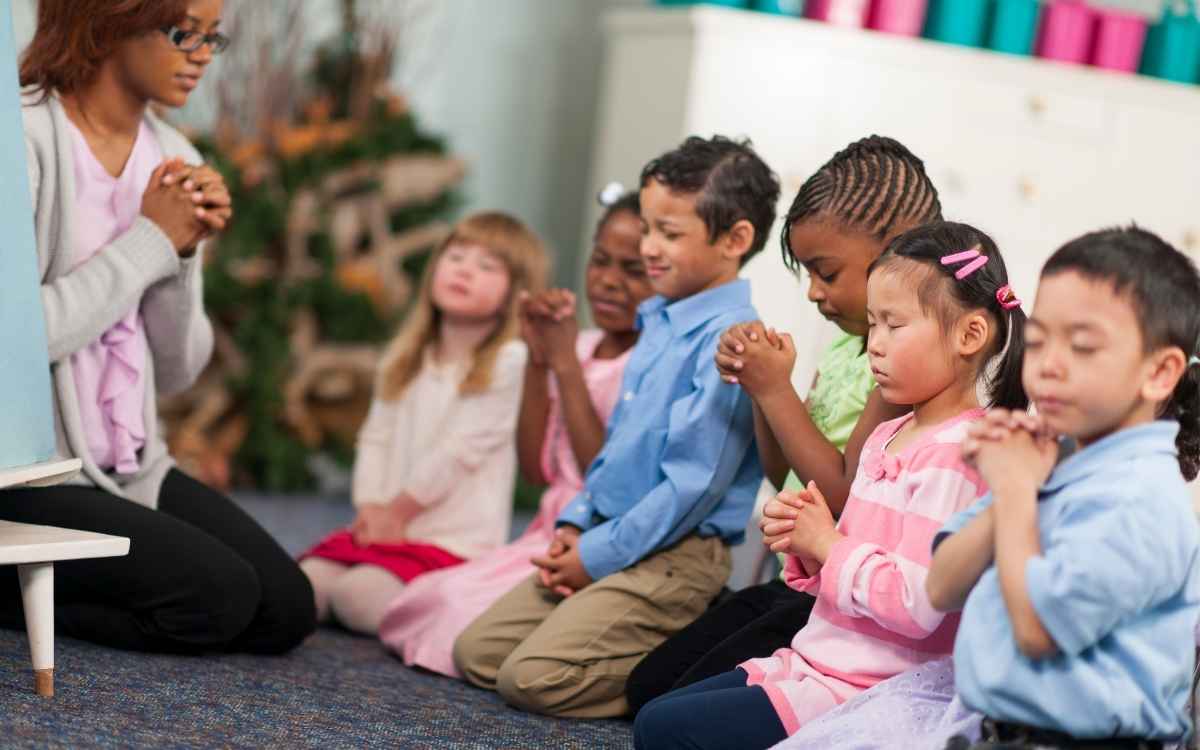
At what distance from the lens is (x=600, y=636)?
201 centimetres

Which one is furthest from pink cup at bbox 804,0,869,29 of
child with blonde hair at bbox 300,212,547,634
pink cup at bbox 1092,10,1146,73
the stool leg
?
the stool leg

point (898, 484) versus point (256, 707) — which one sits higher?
point (898, 484)

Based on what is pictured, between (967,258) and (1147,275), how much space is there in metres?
0.30

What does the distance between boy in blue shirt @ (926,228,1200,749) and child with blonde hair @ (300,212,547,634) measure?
1334 millimetres

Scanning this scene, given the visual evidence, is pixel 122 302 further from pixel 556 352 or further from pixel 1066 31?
pixel 1066 31

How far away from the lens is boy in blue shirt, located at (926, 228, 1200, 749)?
4.12ft

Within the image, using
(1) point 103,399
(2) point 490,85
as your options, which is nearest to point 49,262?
(1) point 103,399

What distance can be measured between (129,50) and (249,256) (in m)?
1.63

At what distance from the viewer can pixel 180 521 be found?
81.9 inches

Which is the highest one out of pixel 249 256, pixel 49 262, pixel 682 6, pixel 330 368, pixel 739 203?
pixel 682 6

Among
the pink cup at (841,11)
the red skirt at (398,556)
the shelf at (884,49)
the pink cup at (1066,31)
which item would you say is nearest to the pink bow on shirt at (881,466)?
the red skirt at (398,556)

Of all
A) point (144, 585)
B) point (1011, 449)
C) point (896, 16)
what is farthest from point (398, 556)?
point (896, 16)

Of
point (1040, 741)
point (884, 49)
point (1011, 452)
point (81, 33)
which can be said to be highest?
point (884, 49)

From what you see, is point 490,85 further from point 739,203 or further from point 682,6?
point 739,203
